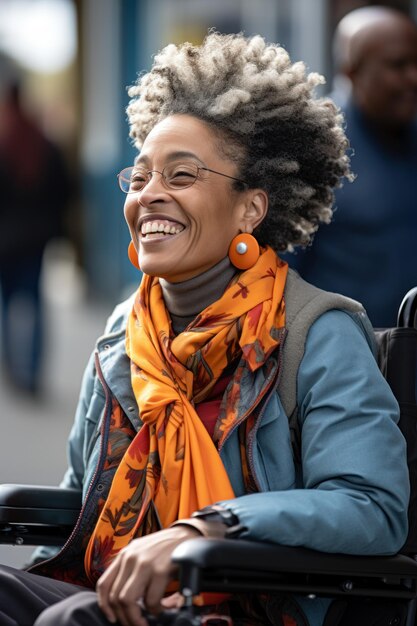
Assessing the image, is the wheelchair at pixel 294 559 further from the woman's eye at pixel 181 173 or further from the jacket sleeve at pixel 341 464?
the woman's eye at pixel 181 173

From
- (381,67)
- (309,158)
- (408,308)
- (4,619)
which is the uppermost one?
(381,67)

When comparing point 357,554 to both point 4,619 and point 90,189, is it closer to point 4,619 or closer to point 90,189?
point 4,619

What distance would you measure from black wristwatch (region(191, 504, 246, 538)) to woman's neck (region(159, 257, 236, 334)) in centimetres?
69

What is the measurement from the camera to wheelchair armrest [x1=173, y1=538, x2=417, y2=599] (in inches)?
111

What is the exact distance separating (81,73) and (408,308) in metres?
13.5

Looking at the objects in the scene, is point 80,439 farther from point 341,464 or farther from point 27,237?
point 27,237

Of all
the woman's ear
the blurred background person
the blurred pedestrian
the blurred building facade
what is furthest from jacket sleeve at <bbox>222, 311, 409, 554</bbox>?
the blurred building facade

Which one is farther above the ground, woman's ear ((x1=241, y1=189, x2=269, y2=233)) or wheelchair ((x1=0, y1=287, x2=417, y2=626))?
woman's ear ((x1=241, y1=189, x2=269, y2=233))

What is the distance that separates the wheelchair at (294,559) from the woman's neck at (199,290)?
400 millimetres

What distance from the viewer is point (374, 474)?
→ 10.2 ft

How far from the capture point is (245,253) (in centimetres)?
352

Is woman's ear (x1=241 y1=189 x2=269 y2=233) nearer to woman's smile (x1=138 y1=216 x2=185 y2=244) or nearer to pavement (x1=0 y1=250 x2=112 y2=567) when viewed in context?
woman's smile (x1=138 y1=216 x2=185 y2=244)

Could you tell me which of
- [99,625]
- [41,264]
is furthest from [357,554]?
[41,264]

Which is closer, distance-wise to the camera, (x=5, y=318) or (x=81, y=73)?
(x=5, y=318)
